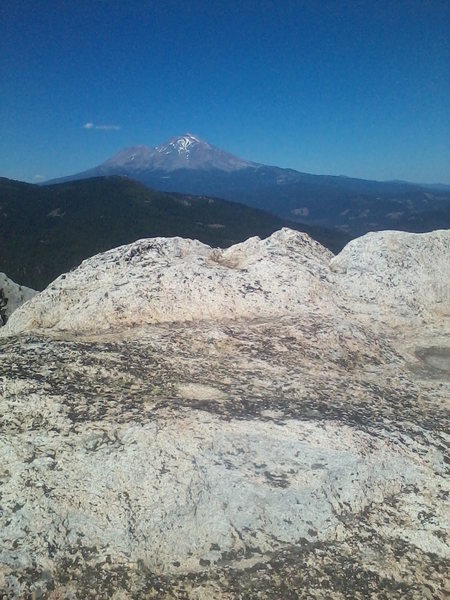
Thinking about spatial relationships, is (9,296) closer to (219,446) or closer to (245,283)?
(245,283)

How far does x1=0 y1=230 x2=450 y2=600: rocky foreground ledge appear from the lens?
18.3 feet

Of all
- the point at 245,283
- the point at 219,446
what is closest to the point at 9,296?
the point at 245,283

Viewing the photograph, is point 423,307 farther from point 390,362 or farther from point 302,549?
point 302,549

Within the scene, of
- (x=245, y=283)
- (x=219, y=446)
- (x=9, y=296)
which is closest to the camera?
(x=219, y=446)

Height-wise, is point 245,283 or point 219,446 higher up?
point 245,283

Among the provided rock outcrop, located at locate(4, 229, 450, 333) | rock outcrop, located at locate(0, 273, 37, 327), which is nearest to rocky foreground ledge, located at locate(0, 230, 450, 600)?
rock outcrop, located at locate(4, 229, 450, 333)

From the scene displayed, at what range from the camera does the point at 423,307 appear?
42.1 ft

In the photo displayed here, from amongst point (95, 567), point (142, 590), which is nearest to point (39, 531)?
point (95, 567)

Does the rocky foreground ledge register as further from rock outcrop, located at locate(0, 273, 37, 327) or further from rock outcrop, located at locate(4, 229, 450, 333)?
rock outcrop, located at locate(0, 273, 37, 327)

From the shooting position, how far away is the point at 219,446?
698 centimetres

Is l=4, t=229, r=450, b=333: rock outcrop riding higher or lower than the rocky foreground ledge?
higher

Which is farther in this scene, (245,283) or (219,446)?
(245,283)

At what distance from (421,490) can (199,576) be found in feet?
12.1

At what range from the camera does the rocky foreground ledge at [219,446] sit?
18.3ft
